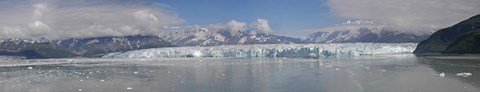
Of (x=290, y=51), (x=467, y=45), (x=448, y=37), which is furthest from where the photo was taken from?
(x=448, y=37)

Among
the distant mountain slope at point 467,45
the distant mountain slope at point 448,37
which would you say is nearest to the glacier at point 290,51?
the distant mountain slope at point 448,37

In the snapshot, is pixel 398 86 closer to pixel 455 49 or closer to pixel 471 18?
pixel 455 49

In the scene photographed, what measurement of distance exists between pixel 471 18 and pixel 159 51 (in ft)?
283

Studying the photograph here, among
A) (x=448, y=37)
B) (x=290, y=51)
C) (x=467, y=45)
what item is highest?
(x=448, y=37)

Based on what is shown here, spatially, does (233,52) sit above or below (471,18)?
below

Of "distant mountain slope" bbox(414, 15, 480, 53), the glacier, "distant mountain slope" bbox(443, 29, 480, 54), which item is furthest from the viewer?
"distant mountain slope" bbox(414, 15, 480, 53)

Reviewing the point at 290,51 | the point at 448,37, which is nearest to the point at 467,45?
the point at 290,51

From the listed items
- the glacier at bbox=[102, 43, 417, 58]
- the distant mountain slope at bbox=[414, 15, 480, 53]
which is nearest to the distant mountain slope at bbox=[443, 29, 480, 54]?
the distant mountain slope at bbox=[414, 15, 480, 53]

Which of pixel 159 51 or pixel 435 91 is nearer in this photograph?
pixel 435 91

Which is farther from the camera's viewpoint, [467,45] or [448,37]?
[448,37]

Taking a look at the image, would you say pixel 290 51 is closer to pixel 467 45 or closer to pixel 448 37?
pixel 467 45

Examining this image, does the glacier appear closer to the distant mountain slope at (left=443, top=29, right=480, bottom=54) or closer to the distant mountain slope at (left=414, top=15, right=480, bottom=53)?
the distant mountain slope at (left=414, top=15, right=480, bottom=53)

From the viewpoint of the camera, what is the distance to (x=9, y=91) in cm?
1745

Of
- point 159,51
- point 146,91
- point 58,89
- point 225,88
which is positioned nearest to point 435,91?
point 225,88
